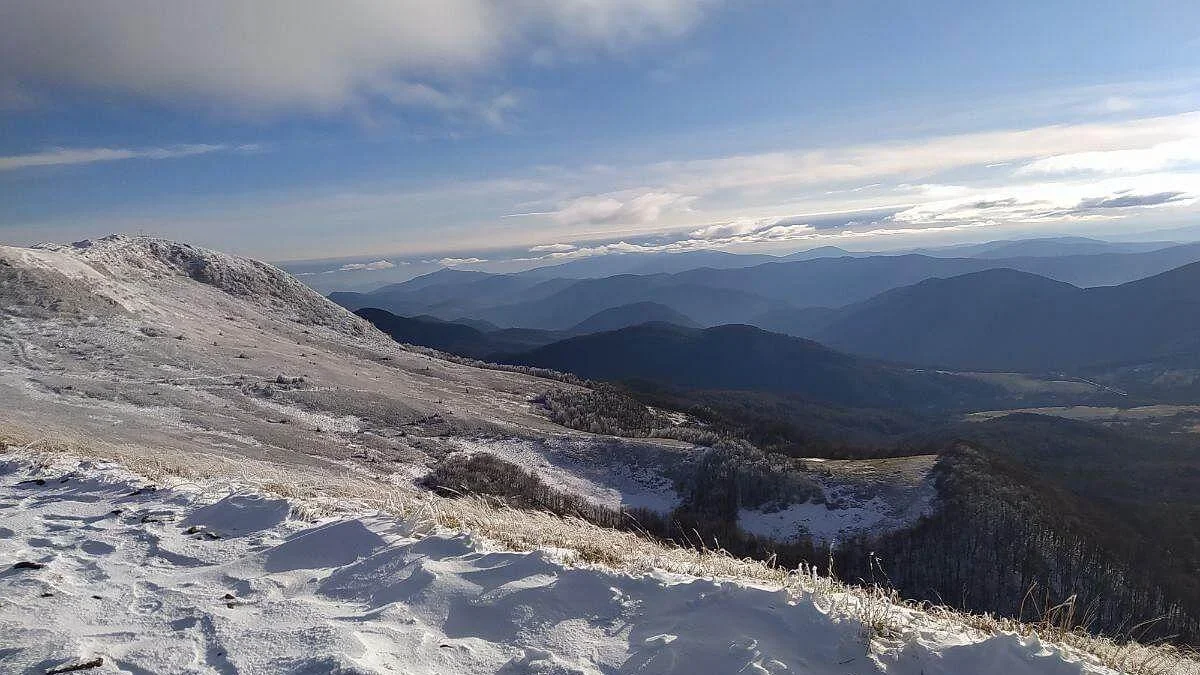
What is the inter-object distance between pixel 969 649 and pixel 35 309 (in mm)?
54883

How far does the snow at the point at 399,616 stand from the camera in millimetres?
3990

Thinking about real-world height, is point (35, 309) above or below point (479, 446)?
above

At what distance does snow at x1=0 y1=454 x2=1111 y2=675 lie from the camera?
3990mm

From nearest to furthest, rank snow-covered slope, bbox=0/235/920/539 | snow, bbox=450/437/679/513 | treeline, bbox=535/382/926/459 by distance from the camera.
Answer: snow-covered slope, bbox=0/235/920/539, snow, bbox=450/437/679/513, treeline, bbox=535/382/926/459

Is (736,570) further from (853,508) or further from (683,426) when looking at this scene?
(683,426)

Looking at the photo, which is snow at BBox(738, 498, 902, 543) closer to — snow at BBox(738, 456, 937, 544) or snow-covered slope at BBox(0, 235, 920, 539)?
snow at BBox(738, 456, 937, 544)

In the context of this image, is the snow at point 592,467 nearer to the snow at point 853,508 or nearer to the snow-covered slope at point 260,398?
the snow-covered slope at point 260,398

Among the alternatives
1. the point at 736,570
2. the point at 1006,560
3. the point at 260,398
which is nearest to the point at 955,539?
the point at 1006,560

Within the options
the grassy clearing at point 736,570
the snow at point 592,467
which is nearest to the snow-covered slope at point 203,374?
the snow at point 592,467

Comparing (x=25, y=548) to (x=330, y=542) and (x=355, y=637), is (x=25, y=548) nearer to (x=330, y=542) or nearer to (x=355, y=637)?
(x=330, y=542)

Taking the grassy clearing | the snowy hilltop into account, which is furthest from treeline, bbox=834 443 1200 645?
the snowy hilltop

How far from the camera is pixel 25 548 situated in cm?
613

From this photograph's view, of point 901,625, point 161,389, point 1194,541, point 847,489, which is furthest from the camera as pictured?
point 1194,541

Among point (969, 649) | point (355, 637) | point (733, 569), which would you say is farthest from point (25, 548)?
point (969, 649)
